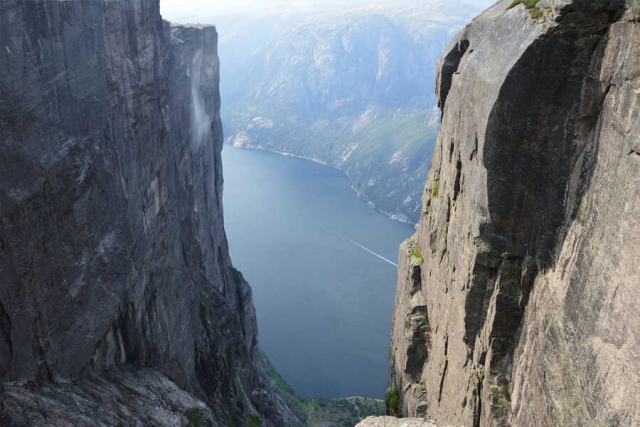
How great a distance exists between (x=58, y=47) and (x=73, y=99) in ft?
7.19

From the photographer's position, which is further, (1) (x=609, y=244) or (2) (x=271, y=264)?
(2) (x=271, y=264)

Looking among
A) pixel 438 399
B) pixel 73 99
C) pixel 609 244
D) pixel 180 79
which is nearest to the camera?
pixel 609 244

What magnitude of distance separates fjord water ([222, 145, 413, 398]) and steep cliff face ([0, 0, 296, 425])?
5953 cm

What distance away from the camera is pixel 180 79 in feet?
203

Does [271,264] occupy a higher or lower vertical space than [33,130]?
lower

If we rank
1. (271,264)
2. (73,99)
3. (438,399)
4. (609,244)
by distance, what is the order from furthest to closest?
(271,264), (438,399), (73,99), (609,244)

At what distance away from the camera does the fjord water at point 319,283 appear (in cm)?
10188

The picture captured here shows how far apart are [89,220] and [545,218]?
18764 mm

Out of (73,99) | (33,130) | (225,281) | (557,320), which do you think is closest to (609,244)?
(557,320)

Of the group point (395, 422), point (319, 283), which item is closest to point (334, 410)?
point (319, 283)

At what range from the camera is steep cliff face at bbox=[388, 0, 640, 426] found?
13.5 m

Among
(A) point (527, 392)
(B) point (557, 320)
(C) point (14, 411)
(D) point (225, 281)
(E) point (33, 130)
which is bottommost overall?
(D) point (225, 281)

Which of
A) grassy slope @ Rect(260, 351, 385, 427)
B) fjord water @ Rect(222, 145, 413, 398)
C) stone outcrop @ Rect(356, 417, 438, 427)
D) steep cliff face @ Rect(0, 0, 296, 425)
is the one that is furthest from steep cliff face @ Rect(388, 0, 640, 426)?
fjord water @ Rect(222, 145, 413, 398)

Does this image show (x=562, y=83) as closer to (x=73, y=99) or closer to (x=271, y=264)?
(x=73, y=99)
